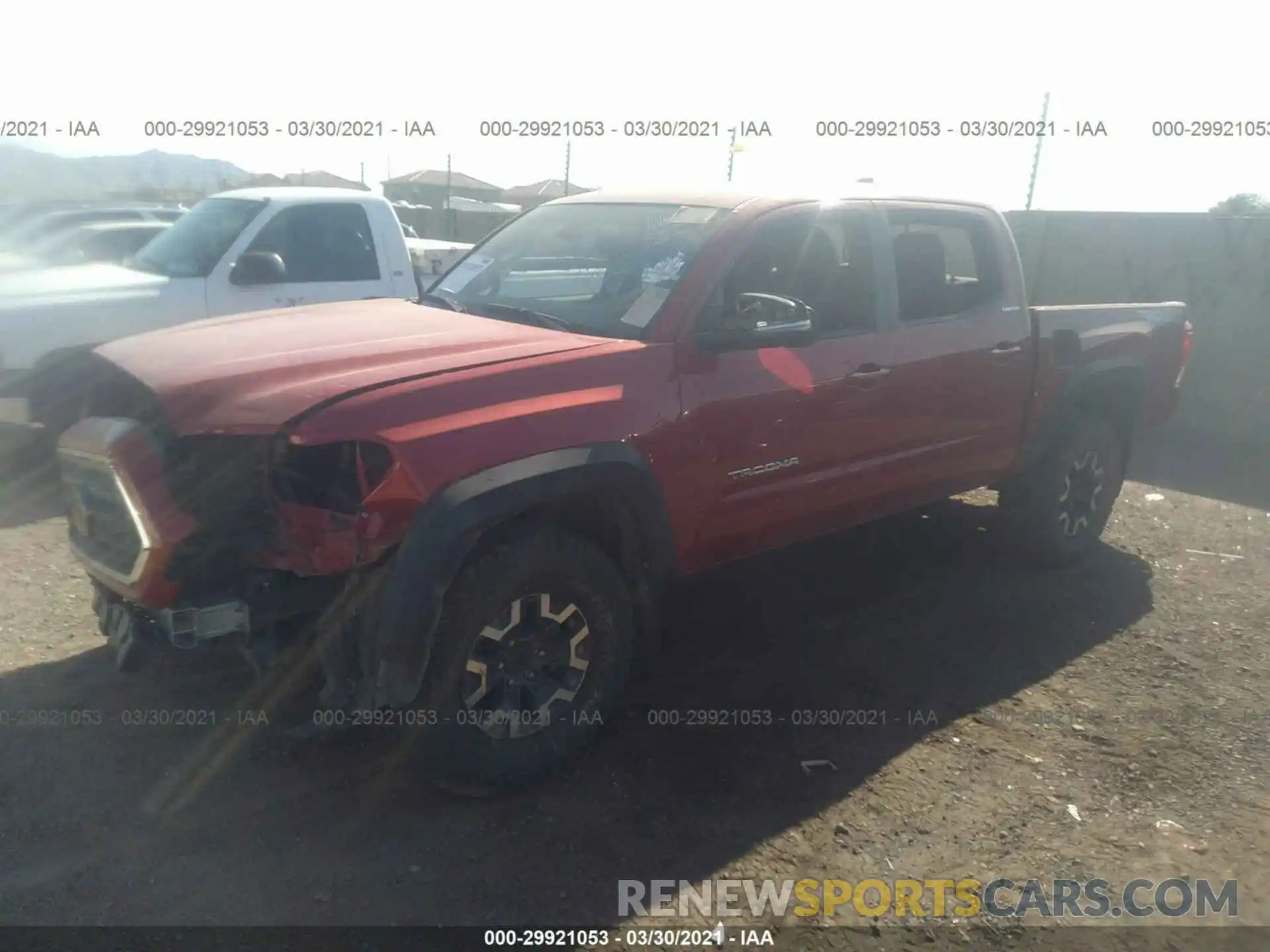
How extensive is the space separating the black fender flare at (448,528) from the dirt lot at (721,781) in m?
0.59

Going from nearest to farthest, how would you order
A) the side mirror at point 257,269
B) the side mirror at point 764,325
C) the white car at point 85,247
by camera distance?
the side mirror at point 764,325 → the side mirror at point 257,269 → the white car at point 85,247

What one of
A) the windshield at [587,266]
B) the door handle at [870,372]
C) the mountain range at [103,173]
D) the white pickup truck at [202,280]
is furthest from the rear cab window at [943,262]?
the mountain range at [103,173]

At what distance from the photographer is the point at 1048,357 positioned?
5.27 meters

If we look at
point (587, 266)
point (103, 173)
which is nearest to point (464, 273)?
point (587, 266)

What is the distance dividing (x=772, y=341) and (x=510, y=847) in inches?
76.0

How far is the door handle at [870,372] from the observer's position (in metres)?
4.23

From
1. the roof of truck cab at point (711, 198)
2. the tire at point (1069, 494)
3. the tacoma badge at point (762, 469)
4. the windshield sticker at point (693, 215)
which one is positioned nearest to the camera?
the tacoma badge at point (762, 469)

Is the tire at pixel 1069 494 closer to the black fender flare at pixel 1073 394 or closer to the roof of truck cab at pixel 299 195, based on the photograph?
the black fender flare at pixel 1073 394

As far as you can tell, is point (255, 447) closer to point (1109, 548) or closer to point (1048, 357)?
point (1048, 357)

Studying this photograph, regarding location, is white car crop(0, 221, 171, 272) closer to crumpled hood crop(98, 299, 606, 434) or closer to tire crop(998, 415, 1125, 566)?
crumpled hood crop(98, 299, 606, 434)

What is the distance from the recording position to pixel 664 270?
3.89 m

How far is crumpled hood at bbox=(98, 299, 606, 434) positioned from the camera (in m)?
3.00

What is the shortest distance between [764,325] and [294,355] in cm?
166

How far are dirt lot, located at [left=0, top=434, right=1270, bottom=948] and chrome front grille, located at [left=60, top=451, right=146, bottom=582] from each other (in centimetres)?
78
